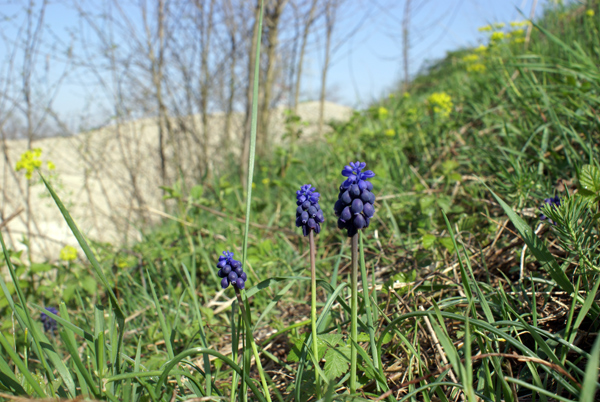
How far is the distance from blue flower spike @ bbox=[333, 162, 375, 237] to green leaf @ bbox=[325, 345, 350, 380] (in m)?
0.35

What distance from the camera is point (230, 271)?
3.46 ft

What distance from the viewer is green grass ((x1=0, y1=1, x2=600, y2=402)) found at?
104cm

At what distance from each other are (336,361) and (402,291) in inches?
21.2

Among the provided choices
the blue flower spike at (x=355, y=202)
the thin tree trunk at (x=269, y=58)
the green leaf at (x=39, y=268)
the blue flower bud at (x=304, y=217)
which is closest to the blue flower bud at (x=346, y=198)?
the blue flower spike at (x=355, y=202)

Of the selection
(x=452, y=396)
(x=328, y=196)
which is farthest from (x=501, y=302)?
(x=328, y=196)

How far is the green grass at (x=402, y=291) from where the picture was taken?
3.40 feet

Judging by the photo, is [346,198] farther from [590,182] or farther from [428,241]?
[590,182]

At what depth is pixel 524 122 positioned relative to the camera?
2.72 metres

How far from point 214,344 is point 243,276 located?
862 mm

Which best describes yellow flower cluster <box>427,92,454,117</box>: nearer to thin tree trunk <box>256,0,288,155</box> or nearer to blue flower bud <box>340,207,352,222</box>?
blue flower bud <box>340,207,352,222</box>

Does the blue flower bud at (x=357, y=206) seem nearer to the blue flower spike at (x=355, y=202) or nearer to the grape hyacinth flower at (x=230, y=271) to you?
the blue flower spike at (x=355, y=202)

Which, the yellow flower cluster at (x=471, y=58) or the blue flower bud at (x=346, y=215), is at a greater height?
the yellow flower cluster at (x=471, y=58)

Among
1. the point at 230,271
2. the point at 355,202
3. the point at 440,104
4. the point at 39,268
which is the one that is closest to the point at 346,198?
the point at 355,202

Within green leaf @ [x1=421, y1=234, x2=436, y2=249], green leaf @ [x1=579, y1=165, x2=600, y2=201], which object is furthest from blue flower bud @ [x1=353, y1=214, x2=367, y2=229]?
A: green leaf @ [x1=579, y1=165, x2=600, y2=201]
